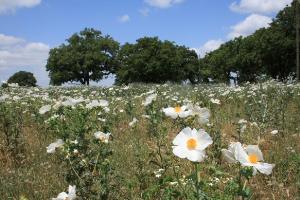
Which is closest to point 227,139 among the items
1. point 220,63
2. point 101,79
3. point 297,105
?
point 297,105

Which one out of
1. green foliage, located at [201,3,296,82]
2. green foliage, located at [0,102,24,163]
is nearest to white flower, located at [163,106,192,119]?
green foliage, located at [0,102,24,163]

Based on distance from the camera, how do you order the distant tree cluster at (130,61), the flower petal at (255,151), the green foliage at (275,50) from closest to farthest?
1. the flower petal at (255,151)
2. the green foliage at (275,50)
3. the distant tree cluster at (130,61)

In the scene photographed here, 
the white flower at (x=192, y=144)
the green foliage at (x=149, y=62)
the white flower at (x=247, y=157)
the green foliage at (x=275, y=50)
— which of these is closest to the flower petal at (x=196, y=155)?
the white flower at (x=192, y=144)

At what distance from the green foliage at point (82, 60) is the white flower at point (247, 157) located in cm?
6614

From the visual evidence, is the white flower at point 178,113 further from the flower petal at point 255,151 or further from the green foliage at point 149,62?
the green foliage at point 149,62

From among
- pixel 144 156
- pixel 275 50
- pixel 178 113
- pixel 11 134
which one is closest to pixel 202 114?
pixel 178 113

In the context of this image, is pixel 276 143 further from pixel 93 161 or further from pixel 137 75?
pixel 137 75

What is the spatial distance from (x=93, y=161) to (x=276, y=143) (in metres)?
3.68

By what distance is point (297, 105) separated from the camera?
1191 cm

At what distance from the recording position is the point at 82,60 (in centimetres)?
7012

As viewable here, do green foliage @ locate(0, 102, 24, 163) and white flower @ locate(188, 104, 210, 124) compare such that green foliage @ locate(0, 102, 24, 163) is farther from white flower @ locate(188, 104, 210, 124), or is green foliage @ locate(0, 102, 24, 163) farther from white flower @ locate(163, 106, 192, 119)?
white flower @ locate(188, 104, 210, 124)

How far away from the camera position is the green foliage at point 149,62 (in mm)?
66475

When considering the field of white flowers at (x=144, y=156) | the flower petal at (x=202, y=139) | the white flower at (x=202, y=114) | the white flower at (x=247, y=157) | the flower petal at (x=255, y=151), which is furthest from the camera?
the white flower at (x=202, y=114)

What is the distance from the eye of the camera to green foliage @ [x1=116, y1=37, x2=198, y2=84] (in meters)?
66.5
